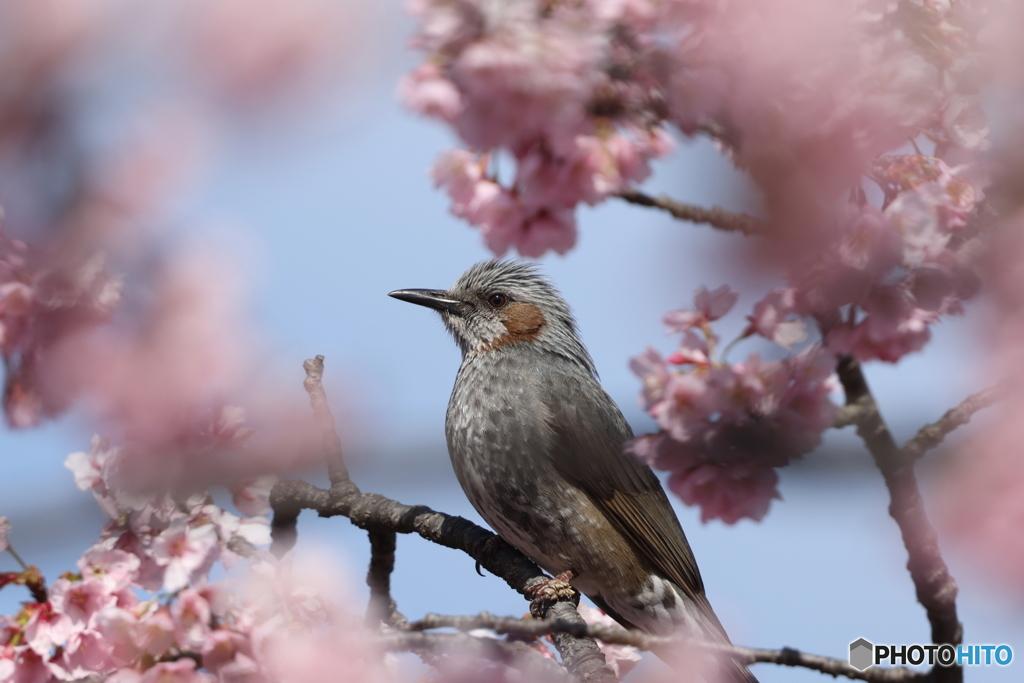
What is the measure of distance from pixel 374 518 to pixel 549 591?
3.12ft

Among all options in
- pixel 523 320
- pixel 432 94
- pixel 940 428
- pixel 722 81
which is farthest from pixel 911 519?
pixel 523 320

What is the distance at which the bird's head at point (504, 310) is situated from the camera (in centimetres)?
511

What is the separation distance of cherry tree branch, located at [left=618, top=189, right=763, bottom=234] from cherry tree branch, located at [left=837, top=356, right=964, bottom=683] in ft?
1.83

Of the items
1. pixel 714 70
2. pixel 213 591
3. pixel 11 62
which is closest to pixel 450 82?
pixel 714 70

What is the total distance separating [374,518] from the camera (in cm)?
411

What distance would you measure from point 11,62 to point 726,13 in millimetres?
1854

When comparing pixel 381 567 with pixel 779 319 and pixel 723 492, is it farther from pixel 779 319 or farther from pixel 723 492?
pixel 779 319

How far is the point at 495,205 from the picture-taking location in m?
3.02

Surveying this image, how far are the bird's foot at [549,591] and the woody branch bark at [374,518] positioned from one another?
0.09ft

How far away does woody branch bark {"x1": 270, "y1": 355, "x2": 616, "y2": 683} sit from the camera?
3.76 metres

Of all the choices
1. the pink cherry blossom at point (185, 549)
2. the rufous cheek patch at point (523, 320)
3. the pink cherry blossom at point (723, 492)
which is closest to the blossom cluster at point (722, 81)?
the pink cherry blossom at point (723, 492)

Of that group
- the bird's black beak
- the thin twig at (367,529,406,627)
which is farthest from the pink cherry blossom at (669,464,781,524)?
the bird's black beak

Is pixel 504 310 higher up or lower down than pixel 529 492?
higher up

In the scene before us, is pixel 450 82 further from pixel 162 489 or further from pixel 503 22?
pixel 162 489
